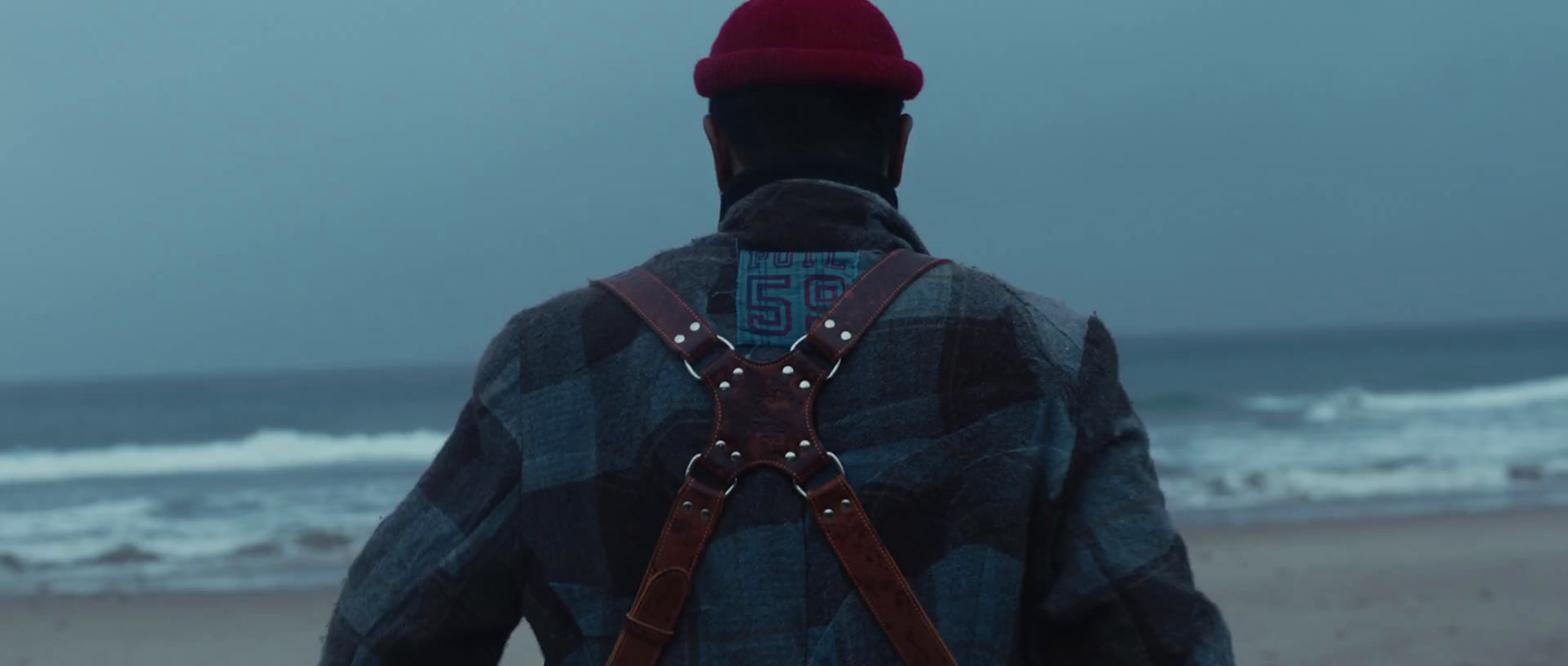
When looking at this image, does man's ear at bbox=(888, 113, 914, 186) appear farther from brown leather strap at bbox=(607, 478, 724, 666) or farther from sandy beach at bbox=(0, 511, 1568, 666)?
sandy beach at bbox=(0, 511, 1568, 666)

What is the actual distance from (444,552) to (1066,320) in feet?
2.09

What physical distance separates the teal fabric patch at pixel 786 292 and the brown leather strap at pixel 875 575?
0.15 m

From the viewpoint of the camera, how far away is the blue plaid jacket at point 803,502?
51.6 inches

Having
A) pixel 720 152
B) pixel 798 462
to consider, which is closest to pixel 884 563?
pixel 798 462

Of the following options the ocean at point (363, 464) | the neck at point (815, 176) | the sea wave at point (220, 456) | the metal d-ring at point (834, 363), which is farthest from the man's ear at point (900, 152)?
the sea wave at point (220, 456)

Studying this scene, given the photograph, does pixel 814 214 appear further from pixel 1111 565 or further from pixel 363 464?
pixel 363 464

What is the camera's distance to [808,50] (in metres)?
1.39

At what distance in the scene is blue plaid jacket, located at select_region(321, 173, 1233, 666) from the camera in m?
1.31

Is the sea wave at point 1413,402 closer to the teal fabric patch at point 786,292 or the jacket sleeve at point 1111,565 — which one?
the jacket sleeve at point 1111,565

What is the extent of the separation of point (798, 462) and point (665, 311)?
0.20 metres

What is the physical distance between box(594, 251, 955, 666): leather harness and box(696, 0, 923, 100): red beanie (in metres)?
0.23

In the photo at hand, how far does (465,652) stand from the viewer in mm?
Answer: 1436

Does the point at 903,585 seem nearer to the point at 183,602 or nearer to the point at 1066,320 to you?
the point at 1066,320

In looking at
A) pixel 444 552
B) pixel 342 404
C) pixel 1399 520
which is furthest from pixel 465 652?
pixel 342 404
